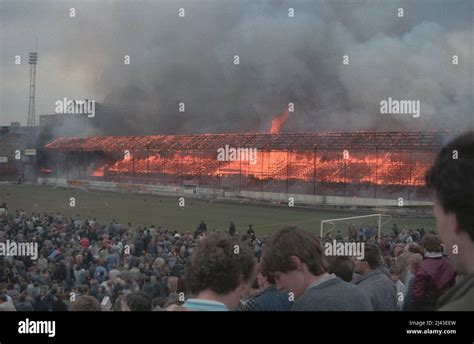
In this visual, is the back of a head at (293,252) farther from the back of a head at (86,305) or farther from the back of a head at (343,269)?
the back of a head at (86,305)

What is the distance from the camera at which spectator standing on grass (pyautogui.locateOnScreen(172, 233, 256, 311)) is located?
2.06 m

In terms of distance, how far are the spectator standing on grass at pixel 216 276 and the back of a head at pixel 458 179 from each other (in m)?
0.87

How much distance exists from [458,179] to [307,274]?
3.61 ft

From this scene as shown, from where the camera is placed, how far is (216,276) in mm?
2076

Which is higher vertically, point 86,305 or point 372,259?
point 372,259

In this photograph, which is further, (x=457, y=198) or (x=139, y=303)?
(x=139, y=303)

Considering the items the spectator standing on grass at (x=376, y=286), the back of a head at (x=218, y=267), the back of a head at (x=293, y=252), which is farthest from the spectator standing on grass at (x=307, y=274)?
the spectator standing on grass at (x=376, y=286)

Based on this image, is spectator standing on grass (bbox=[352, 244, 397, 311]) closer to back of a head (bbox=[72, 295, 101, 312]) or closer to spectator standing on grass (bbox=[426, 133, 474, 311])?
back of a head (bbox=[72, 295, 101, 312])

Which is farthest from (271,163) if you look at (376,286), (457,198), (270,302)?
(457,198)

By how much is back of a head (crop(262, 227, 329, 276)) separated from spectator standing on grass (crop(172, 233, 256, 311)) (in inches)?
11.6

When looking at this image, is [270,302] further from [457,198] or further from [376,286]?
[457,198]
